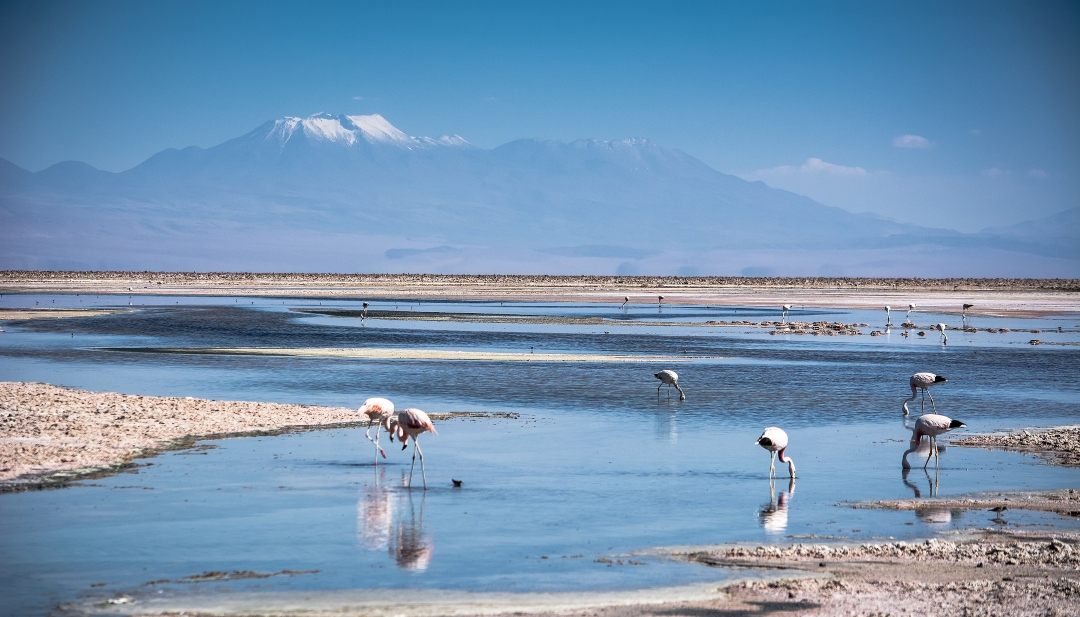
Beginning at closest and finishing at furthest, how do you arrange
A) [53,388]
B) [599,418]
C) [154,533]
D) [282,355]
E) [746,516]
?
[154,533]
[746,516]
[599,418]
[53,388]
[282,355]

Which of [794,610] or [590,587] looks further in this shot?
[590,587]

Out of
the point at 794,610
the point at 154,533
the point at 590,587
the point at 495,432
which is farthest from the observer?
the point at 495,432

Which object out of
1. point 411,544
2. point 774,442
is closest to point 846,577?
point 411,544

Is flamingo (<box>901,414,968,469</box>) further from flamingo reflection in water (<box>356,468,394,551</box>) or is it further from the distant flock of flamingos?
flamingo reflection in water (<box>356,468,394,551</box>)

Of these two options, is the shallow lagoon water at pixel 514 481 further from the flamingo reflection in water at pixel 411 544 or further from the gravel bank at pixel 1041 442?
the gravel bank at pixel 1041 442

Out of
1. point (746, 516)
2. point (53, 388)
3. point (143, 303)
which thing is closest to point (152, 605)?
point (746, 516)

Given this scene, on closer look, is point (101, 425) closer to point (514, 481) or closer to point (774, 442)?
point (514, 481)

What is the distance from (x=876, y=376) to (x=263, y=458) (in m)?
17.9

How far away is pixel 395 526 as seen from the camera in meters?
11.7

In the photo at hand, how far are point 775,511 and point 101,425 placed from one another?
10.9m

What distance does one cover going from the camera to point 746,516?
12.4 m

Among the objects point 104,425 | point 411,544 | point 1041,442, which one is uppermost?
point 104,425

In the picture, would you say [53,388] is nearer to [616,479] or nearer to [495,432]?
[495,432]

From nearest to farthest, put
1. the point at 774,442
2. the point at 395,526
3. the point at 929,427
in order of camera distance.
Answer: the point at 395,526
the point at 774,442
the point at 929,427
